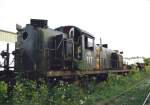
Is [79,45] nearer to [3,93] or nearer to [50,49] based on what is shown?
[50,49]

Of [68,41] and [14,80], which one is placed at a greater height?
[68,41]

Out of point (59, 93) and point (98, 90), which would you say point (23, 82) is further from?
point (98, 90)

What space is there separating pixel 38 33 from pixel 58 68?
1.96 m

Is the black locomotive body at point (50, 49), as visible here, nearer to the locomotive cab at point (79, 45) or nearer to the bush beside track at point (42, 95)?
the locomotive cab at point (79, 45)

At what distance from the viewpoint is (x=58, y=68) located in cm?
1427

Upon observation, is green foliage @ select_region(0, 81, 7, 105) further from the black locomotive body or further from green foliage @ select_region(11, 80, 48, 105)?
the black locomotive body

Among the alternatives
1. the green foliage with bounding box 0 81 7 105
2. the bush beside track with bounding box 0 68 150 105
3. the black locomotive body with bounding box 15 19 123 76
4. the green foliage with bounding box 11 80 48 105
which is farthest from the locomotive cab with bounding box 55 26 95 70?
the green foliage with bounding box 0 81 7 105

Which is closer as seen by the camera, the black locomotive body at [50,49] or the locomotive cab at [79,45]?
the black locomotive body at [50,49]

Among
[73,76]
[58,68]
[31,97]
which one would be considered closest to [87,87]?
[73,76]

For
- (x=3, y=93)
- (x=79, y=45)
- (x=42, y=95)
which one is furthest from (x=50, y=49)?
(x=3, y=93)

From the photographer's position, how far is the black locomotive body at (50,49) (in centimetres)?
1334

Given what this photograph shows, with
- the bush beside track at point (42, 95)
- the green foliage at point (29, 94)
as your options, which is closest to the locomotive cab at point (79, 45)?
the bush beside track at point (42, 95)

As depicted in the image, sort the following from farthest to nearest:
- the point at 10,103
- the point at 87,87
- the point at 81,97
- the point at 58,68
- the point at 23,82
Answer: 1. the point at 87,87
2. the point at 58,68
3. the point at 81,97
4. the point at 23,82
5. the point at 10,103

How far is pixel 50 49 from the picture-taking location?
1352 centimetres
